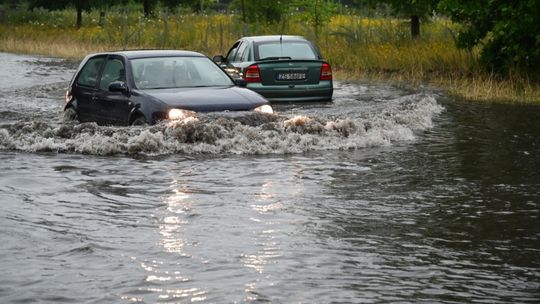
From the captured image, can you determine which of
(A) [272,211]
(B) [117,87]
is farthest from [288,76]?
(A) [272,211]

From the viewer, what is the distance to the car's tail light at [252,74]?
75.0ft

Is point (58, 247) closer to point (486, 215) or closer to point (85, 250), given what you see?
point (85, 250)

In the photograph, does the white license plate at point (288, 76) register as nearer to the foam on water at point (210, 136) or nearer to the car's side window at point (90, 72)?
the foam on water at point (210, 136)

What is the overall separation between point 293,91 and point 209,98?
660 cm

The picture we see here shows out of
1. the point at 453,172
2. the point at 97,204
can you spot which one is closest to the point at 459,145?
the point at 453,172

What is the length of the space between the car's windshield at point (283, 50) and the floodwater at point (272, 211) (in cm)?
337

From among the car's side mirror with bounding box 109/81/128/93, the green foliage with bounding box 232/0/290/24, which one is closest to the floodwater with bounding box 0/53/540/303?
the car's side mirror with bounding box 109/81/128/93

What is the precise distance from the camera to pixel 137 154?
1588 cm

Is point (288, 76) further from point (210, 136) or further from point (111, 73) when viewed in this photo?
point (210, 136)

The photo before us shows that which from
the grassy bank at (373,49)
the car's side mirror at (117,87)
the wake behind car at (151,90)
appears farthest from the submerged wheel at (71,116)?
the grassy bank at (373,49)

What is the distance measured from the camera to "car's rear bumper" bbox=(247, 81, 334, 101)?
22.8 metres

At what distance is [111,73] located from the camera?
58.3ft

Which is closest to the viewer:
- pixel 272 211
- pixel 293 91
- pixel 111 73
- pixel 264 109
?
pixel 272 211

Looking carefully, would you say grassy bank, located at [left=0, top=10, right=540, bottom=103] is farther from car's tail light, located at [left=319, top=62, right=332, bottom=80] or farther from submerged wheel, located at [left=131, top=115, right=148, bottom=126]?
submerged wheel, located at [left=131, top=115, right=148, bottom=126]
